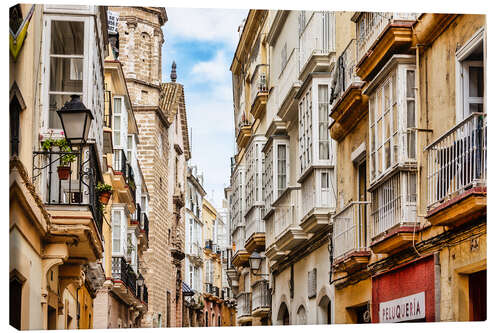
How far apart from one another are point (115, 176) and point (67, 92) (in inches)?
248

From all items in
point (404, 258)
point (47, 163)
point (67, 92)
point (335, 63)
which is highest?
point (335, 63)

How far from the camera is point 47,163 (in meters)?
8.67

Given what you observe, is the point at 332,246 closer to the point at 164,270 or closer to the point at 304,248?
the point at 304,248

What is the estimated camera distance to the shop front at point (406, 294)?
818cm

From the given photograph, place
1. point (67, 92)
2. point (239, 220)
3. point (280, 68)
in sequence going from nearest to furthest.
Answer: point (67, 92) → point (280, 68) → point (239, 220)

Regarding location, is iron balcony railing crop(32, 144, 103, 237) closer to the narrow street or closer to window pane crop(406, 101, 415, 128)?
the narrow street

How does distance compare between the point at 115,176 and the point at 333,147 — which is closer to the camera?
the point at 333,147

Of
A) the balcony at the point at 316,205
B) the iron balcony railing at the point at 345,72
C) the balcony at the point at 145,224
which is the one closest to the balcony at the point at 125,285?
the balcony at the point at 145,224

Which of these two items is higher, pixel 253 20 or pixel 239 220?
pixel 253 20

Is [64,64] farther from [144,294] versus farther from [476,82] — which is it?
[144,294]

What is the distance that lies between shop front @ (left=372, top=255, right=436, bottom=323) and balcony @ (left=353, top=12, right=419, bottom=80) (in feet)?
5.44

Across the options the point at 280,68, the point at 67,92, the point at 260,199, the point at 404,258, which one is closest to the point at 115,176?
the point at 260,199

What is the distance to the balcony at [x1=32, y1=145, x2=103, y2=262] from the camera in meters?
8.57

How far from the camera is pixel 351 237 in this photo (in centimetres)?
989
